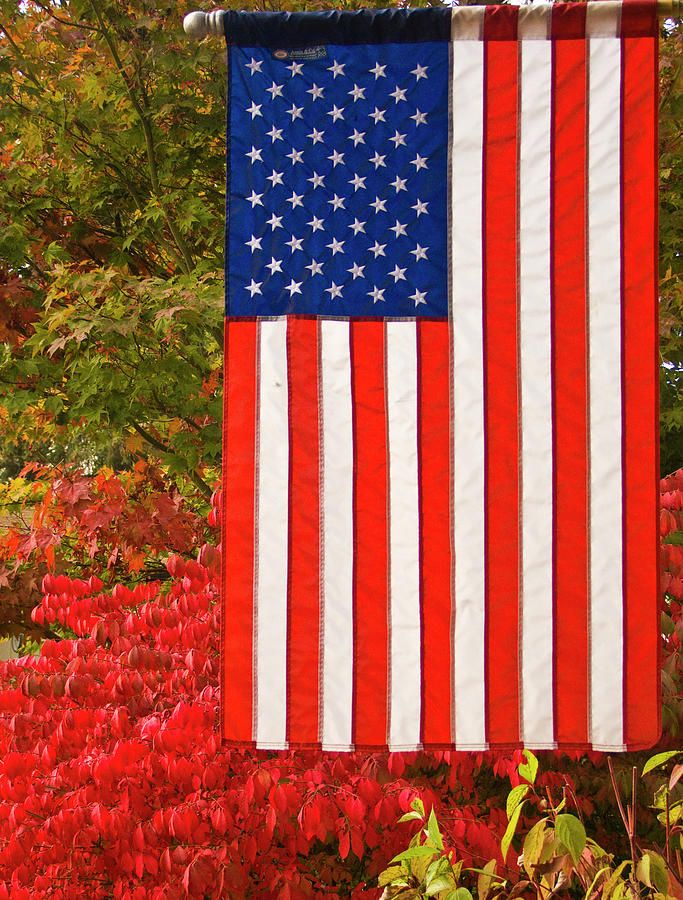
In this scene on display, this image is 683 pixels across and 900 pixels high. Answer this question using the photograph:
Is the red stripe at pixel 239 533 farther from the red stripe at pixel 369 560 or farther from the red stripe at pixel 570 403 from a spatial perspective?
the red stripe at pixel 570 403

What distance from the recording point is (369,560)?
9.50 feet

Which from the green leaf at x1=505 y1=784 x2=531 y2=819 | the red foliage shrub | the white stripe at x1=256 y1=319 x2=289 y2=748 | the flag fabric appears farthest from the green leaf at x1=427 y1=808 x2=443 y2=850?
the white stripe at x1=256 y1=319 x2=289 y2=748

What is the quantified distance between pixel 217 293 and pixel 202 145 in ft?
5.09

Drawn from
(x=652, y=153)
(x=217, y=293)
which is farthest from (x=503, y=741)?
(x=217, y=293)

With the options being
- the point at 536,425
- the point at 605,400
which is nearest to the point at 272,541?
the point at 536,425

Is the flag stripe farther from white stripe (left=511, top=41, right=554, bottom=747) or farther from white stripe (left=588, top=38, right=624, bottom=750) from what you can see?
white stripe (left=588, top=38, right=624, bottom=750)

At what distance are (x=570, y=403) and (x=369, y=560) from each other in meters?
0.89

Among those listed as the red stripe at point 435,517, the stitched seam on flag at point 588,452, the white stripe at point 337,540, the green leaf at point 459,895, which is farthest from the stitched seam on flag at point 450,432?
the green leaf at point 459,895

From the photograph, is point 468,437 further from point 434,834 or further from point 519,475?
point 434,834

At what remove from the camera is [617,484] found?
2.84 metres

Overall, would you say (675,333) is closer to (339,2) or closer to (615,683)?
(339,2)

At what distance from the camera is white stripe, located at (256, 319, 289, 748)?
288 centimetres

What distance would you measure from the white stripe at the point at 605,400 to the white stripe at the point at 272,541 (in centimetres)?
107

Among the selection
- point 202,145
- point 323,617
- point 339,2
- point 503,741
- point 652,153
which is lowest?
point 503,741
